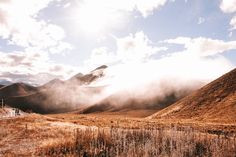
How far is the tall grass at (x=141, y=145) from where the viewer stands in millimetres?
15852

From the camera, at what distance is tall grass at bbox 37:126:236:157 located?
15852 mm

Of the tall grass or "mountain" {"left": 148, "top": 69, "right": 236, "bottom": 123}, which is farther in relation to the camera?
"mountain" {"left": 148, "top": 69, "right": 236, "bottom": 123}

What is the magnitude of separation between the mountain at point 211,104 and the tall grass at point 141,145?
6866cm

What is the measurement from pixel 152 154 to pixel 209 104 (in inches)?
3638

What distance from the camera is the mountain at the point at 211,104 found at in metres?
92.0

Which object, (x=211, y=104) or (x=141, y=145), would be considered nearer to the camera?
(x=141, y=145)

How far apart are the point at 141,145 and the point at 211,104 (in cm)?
9002

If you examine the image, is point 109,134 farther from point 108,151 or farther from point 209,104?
point 209,104

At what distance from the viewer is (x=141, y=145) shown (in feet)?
57.5

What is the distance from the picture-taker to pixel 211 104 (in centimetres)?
10325

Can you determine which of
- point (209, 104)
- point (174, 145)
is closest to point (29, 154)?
point (174, 145)

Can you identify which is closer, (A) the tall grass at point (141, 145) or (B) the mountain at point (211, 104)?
(A) the tall grass at point (141, 145)

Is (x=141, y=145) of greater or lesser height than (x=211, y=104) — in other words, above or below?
below

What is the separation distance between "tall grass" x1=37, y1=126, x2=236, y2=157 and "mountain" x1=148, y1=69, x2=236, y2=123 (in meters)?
68.7
